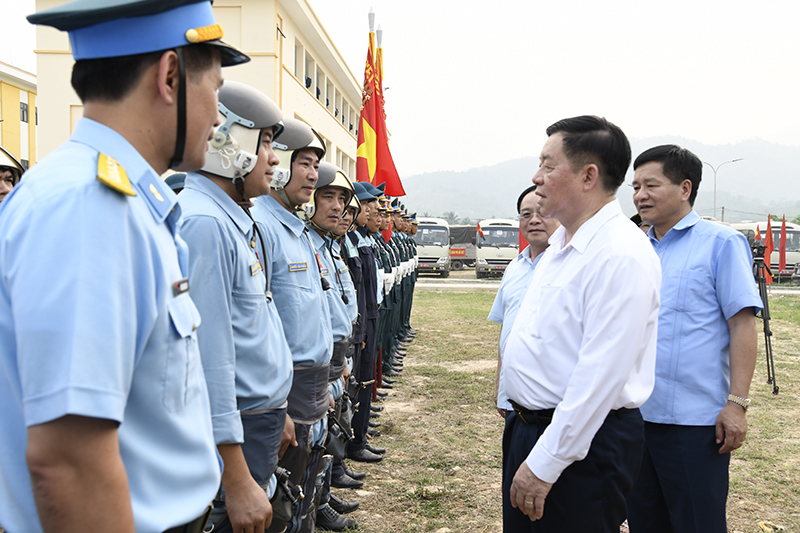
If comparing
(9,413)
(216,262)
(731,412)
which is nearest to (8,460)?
(9,413)

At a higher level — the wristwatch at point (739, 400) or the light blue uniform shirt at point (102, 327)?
the light blue uniform shirt at point (102, 327)

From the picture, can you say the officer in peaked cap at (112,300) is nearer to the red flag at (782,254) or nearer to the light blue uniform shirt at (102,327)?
the light blue uniform shirt at (102,327)

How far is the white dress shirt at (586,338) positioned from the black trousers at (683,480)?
75 cm

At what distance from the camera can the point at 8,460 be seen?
36.8 inches

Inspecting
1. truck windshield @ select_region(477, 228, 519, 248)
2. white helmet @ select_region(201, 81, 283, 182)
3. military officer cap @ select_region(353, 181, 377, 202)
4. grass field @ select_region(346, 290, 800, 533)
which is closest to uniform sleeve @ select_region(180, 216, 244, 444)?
white helmet @ select_region(201, 81, 283, 182)

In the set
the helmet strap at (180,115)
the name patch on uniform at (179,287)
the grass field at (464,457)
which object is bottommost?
the grass field at (464,457)

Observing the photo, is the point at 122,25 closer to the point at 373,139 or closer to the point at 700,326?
the point at 700,326

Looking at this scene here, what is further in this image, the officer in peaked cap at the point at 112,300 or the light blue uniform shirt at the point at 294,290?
the light blue uniform shirt at the point at 294,290

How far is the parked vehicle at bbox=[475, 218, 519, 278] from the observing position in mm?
24375

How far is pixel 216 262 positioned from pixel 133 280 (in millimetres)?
822

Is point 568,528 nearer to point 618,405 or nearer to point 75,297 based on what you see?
point 618,405

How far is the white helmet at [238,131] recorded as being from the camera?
2.05 metres

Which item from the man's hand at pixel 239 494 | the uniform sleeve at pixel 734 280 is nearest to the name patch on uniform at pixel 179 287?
the man's hand at pixel 239 494

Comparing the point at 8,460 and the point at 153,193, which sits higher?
the point at 153,193
